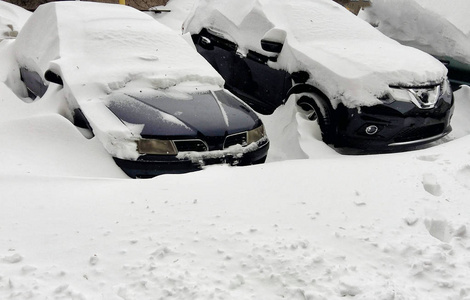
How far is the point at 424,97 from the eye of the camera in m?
4.34

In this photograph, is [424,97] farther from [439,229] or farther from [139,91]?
[139,91]

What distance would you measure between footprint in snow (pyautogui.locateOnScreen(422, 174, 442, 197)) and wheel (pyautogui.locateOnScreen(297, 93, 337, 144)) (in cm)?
133

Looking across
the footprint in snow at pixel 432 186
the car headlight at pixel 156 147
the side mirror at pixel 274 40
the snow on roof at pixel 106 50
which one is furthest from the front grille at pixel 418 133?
the car headlight at pixel 156 147

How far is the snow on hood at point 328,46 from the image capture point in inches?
169

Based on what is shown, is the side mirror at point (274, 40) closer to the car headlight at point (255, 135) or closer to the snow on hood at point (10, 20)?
the car headlight at point (255, 135)

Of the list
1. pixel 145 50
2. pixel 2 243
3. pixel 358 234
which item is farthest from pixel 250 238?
pixel 145 50

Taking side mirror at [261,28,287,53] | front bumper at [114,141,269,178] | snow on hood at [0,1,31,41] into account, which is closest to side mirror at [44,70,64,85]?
front bumper at [114,141,269,178]

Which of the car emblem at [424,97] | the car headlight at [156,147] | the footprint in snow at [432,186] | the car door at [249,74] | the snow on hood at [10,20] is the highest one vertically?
the car emblem at [424,97]

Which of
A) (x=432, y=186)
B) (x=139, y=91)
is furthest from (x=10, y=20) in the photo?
(x=432, y=186)

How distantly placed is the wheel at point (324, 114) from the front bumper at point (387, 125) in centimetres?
7

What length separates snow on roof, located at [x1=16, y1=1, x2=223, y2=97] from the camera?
12.8ft

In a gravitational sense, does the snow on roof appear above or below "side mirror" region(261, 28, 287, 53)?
below

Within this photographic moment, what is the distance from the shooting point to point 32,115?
12.4ft

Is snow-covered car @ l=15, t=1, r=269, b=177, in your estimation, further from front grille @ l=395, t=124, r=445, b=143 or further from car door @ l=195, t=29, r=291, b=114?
front grille @ l=395, t=124, r=445, b=143
